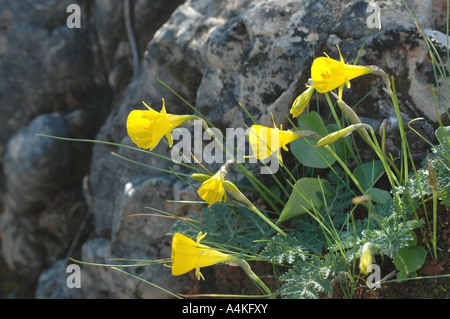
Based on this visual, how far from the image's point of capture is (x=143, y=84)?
2807mm

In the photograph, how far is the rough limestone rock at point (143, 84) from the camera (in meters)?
1.98

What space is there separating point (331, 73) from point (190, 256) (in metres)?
0.75

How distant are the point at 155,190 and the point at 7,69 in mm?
2358

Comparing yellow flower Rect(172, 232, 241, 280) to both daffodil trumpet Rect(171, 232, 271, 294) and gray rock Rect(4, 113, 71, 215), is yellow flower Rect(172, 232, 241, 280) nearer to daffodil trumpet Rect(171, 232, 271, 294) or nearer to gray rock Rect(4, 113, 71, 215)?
daffodil trumpet Rect(171, 232, 271, 294)

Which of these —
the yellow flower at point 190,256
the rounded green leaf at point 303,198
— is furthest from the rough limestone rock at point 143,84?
the yellow flower at point 190,256

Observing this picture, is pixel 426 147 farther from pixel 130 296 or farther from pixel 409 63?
pixel 130 296

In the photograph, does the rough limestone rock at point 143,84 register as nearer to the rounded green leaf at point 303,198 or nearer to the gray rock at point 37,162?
the gray rock at point 37,162

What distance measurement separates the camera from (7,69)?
3939 mm

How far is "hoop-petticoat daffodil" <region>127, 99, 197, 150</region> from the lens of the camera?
1648mm

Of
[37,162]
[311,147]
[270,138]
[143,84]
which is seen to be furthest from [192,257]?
[37,162]

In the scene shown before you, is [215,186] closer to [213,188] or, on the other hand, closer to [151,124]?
[213,188]

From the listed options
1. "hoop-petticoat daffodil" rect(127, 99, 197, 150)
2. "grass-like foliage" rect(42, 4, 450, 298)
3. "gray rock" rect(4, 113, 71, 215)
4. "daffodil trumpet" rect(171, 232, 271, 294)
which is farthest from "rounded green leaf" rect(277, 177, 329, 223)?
"gray rock" rect(4, 113, 71, 215)

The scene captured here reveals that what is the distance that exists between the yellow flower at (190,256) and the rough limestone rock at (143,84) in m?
0.70
